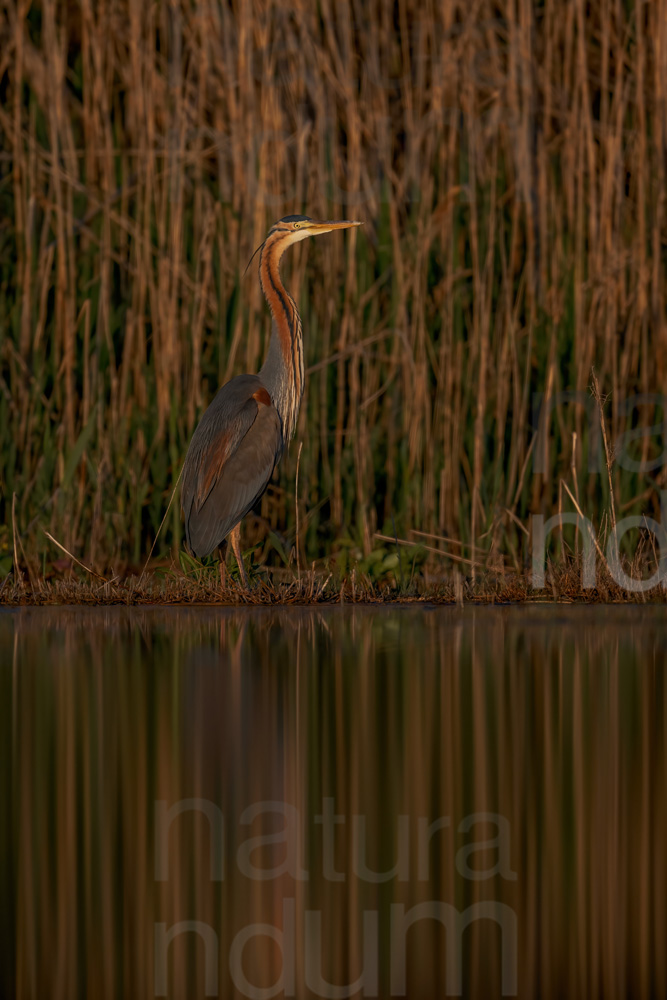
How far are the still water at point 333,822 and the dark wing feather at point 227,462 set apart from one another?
3.90 ft

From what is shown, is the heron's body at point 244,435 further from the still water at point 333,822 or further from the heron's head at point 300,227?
the still water at point 333,822

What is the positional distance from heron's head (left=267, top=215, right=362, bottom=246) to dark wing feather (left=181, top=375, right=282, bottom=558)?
62 centimetres

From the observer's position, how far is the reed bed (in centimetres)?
633

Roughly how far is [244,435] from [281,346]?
433 millimetres

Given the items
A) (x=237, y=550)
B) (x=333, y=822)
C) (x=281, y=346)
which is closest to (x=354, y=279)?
(x=281, y=346)

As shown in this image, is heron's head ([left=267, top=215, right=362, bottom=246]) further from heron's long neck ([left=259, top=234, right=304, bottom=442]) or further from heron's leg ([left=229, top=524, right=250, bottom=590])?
heron's leg ([left=229, top=524, right=250, bottom=590])

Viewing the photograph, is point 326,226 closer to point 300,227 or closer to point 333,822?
point 300,227

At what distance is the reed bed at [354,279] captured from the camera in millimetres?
6332

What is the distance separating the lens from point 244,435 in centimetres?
595

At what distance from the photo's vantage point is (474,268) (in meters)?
6.39

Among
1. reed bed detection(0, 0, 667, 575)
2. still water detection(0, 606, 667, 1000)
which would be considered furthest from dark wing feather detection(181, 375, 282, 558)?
still water detection(0, 606, 667, 1000)

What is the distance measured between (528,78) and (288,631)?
8.71 ft

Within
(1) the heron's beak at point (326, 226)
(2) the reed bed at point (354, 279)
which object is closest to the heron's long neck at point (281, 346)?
(1) the heron's beak at point (326, 226)

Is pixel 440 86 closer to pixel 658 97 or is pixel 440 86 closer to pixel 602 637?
pixel 658 97
